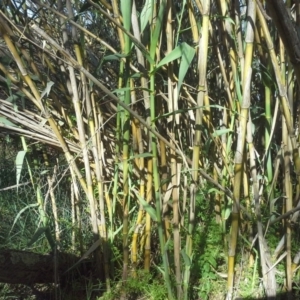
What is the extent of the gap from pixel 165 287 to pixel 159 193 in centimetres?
48

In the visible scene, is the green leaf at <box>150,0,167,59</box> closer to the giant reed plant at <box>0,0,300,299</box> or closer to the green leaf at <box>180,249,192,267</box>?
the giant reed plant at <box>0,0,300,299</box>

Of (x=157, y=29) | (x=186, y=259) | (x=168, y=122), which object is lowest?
(x=186, y=259)

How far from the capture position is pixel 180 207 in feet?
8.85

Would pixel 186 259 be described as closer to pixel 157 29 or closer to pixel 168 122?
pixel 168 122

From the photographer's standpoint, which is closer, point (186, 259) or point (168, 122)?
point (186, 259)

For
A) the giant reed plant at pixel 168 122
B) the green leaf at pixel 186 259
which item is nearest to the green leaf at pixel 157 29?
the giant reed plant at pixel 168 122

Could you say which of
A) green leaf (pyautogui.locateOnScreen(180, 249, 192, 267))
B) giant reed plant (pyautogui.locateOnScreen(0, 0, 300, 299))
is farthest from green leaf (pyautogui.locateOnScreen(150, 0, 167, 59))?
green leaf (pyautogui.locateOnScreen(180, 249, 192, 267))

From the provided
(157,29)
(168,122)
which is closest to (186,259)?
(168,122)

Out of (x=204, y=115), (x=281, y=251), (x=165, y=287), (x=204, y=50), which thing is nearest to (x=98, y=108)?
(x=204, y=115)

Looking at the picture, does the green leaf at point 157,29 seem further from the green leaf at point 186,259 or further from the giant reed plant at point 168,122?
the green leaf at point 186,259

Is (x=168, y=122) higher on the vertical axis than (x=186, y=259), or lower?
higher

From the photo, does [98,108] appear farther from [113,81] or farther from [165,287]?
[165,287]

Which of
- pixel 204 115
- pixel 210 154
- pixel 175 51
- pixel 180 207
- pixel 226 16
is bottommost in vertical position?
pixel 180 207

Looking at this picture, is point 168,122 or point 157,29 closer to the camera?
point 157,29
